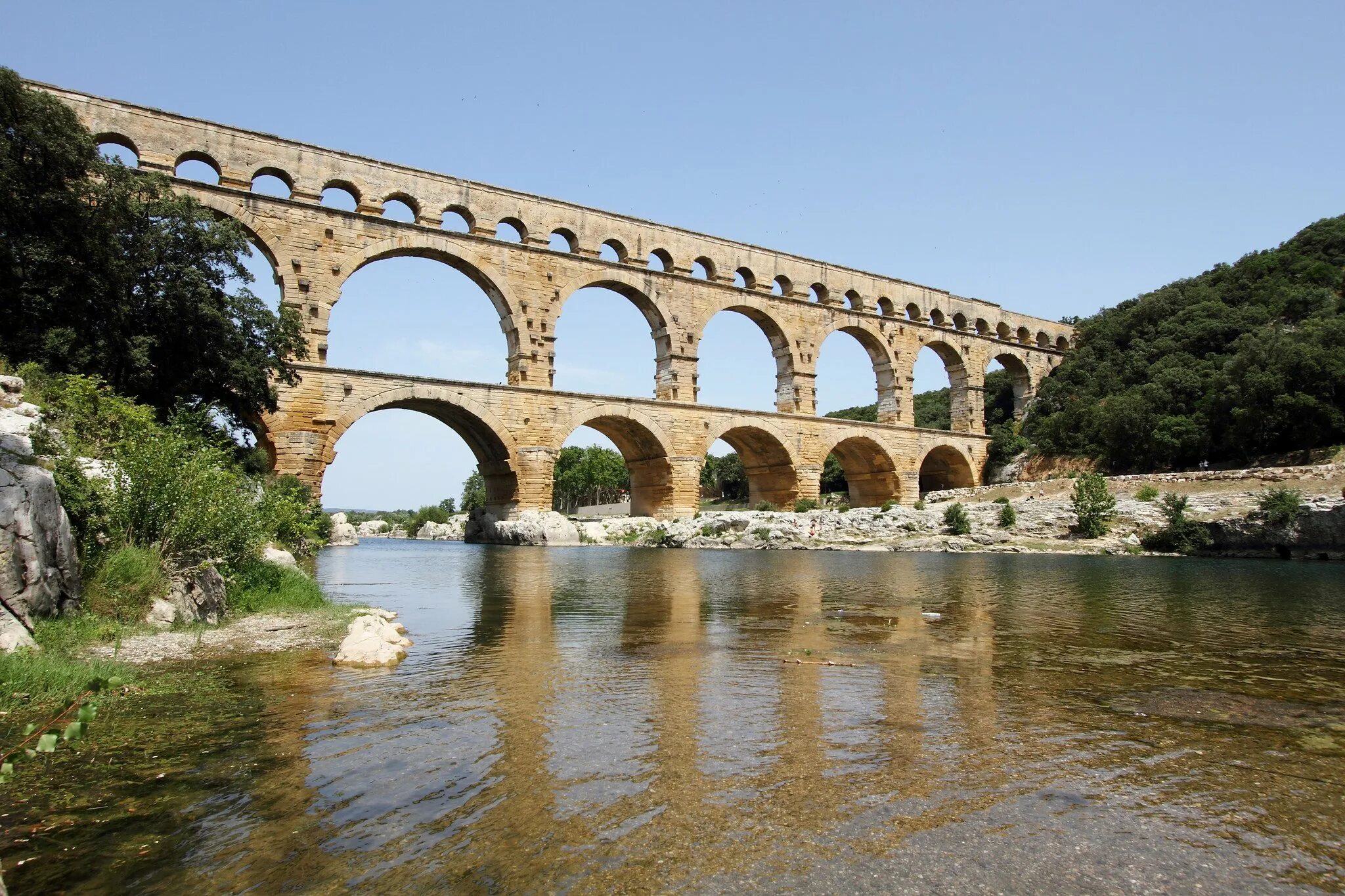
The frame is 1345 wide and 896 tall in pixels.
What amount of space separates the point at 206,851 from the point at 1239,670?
6.08 meters

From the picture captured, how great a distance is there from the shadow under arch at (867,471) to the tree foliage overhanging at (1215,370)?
6819mm

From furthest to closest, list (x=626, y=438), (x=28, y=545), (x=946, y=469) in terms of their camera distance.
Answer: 1. (x=946, y=469)
2. (x=626, y=438)
3. (x=28, y=545)

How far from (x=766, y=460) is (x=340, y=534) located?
15.2 m

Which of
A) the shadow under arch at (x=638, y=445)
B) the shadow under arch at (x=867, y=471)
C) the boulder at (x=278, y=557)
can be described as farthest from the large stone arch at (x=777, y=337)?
the boulder at (x=278, y=557)

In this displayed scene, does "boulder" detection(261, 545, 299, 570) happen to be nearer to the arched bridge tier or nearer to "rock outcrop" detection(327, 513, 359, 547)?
the arched bridge tier

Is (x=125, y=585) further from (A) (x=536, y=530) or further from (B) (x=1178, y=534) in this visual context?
(B) (x=1178, y=534)

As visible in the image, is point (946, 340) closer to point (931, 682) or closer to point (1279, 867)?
point (931, 682)

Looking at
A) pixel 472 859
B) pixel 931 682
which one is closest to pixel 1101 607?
pixel 931 682

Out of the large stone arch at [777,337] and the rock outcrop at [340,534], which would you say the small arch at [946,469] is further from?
the rock outcrop at [340,534]

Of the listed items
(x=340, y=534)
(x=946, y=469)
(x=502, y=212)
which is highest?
(x=502, y=212)

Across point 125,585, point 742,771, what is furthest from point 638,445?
point 742,771

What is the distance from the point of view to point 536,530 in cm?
2314

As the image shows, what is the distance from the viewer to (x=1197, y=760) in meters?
3.59

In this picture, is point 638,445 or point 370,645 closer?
point 370,645
